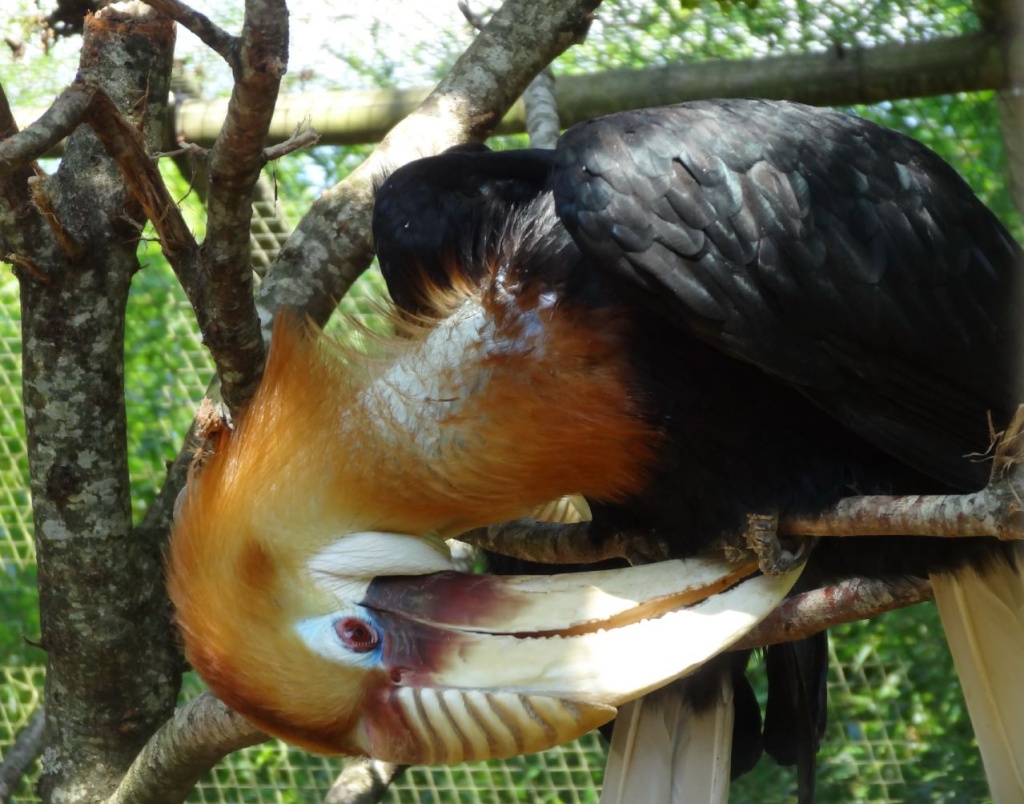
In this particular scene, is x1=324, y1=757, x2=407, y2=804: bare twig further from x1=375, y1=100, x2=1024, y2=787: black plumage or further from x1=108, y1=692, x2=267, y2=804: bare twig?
x1=375, y1=100, x2=1024, y2=787: black plumage

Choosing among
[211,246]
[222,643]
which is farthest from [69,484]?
[211,246]

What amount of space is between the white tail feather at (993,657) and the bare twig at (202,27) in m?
1.47

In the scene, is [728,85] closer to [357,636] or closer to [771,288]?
[771,288]

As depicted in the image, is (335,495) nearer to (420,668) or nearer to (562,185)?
(420,668)

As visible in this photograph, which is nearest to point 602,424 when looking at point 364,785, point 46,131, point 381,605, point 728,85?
point 381,605

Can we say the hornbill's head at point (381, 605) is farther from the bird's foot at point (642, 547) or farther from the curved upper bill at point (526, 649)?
the bird's foot at point (642, 547)

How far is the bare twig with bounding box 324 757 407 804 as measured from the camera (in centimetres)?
285

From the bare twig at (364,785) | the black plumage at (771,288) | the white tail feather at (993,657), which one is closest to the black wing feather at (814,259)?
the black plumage at (771,288)

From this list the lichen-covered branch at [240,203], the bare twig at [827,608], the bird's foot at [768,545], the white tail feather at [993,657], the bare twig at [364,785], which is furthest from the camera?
the bare twig at [364,785]

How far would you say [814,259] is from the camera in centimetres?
203

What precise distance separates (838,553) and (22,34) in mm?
2052

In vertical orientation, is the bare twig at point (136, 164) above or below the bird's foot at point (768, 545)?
above

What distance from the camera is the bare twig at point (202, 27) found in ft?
5.51

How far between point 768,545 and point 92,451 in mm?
1196
